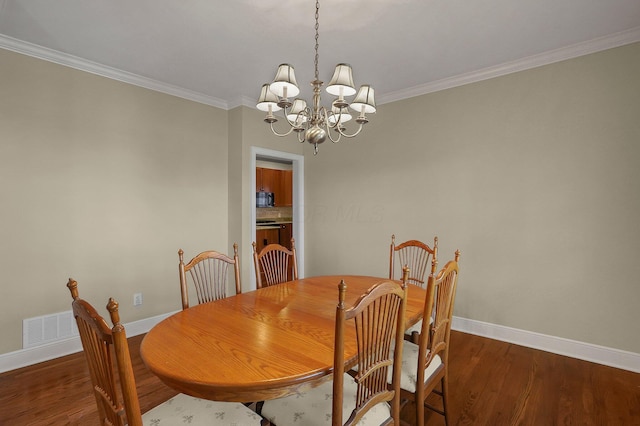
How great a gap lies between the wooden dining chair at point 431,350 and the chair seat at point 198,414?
767 millimetres

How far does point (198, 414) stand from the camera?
127cm

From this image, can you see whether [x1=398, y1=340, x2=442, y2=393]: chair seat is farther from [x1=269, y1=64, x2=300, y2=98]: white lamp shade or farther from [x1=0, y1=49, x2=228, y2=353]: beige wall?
[x1=0, y1=49, x2=228, y2=353]: beige wall

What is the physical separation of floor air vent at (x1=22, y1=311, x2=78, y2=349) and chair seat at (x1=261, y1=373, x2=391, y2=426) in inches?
91.2

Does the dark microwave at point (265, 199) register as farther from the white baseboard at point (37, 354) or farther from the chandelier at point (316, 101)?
the chandelier at point (316, 101)

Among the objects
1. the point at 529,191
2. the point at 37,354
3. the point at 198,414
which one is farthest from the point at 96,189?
the point at 529,191

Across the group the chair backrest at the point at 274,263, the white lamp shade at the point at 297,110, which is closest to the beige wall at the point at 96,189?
the chair backrest at the point at 274,263

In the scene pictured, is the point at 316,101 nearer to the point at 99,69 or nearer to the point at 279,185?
the point at 99,69

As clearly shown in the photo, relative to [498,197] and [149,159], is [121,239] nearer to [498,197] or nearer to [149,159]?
[149,159]

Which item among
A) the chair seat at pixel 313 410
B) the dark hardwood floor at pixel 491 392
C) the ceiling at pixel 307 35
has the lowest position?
the dark hardwood floor at pixel 491 392

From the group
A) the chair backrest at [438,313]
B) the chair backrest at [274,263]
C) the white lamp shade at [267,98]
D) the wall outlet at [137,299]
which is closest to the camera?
the chair backrest at [438,313]

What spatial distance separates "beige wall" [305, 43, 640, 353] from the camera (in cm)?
247

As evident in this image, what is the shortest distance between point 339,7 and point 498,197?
85.0 inches

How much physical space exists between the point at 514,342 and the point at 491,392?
3.12ft

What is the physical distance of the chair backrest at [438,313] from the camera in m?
1.49
